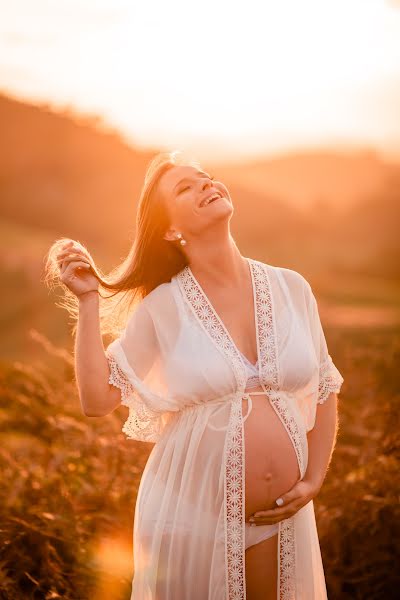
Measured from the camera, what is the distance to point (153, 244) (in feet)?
9.43

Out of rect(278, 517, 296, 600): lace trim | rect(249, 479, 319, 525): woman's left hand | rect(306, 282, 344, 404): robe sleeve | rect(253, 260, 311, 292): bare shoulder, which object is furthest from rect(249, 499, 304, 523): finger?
rect(253, 260, 311, 292): bare shoulder

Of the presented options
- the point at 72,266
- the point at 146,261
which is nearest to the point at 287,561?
the point at 146,261

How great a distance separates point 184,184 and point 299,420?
110cm

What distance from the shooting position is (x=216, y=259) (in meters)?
2.78

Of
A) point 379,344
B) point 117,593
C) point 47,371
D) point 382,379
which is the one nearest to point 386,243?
point 379,344

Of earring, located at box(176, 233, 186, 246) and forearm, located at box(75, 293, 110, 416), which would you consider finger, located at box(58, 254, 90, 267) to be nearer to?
forearm, located at box(75, 293, 110, 416)

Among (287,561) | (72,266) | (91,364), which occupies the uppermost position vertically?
(72,266)

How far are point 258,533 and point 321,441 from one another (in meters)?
0.47

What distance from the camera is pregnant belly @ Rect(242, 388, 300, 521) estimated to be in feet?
8.47

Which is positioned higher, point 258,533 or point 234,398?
point 234,398

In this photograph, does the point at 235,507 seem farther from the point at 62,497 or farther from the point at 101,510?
the point at 101,510

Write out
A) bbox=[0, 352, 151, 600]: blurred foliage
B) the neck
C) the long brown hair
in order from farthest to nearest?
bbox=[0, 352, 151, 600]: blurred foliage, the long brown hair, the neck

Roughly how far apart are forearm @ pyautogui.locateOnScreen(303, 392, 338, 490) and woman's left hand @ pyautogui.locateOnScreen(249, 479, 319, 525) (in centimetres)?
7

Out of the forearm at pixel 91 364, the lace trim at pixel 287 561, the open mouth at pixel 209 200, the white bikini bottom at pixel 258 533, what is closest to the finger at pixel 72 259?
the forearm at pixel 91 364
